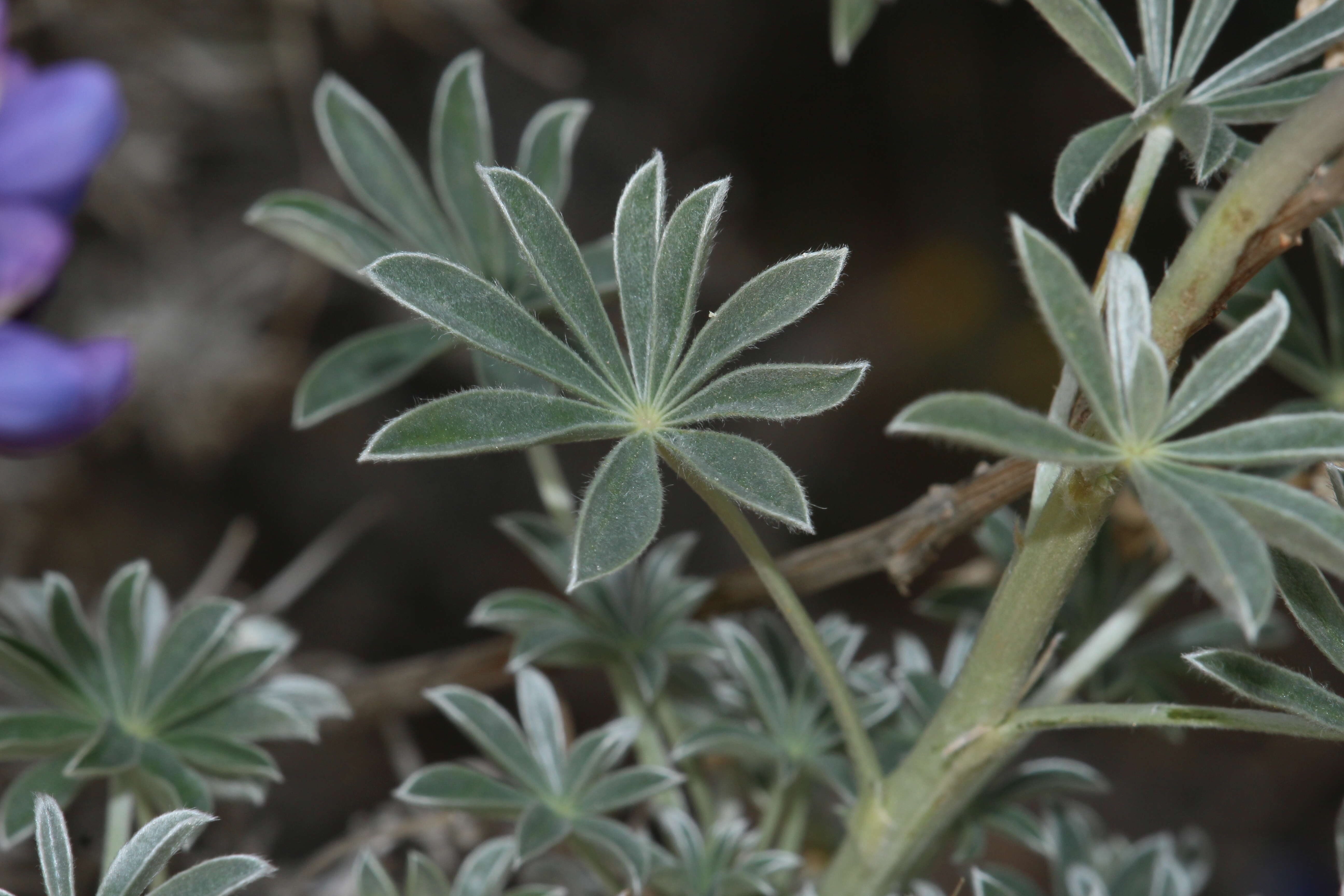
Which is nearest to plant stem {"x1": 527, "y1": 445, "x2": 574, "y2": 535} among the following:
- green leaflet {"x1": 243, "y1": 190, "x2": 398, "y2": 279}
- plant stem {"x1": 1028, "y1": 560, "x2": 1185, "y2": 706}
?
green leaflet {"x1": 243, "y1": 190, "x2": 398, "y2": 279}

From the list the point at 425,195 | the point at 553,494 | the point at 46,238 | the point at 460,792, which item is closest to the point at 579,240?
the point at 425,195

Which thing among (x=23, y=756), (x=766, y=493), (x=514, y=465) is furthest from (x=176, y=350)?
(x=766, y=493)

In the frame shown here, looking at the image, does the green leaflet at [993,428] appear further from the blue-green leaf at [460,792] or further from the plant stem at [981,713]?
the blue-green leaf at [460,792]

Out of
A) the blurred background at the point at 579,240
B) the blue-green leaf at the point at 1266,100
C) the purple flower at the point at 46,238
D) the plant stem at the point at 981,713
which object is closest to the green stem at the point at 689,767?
the plant stem at the point at 981,713

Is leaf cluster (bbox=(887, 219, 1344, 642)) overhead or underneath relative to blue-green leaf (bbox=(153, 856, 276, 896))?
overhead

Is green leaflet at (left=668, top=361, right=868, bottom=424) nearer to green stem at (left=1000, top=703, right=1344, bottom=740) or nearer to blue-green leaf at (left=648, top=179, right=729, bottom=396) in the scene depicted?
blue-green leaf at (left=648, top=179, right=729, bottom=396)

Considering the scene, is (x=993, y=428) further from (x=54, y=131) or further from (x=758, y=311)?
(x=54, y=131)

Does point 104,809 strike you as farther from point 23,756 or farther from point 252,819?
point 23,756
